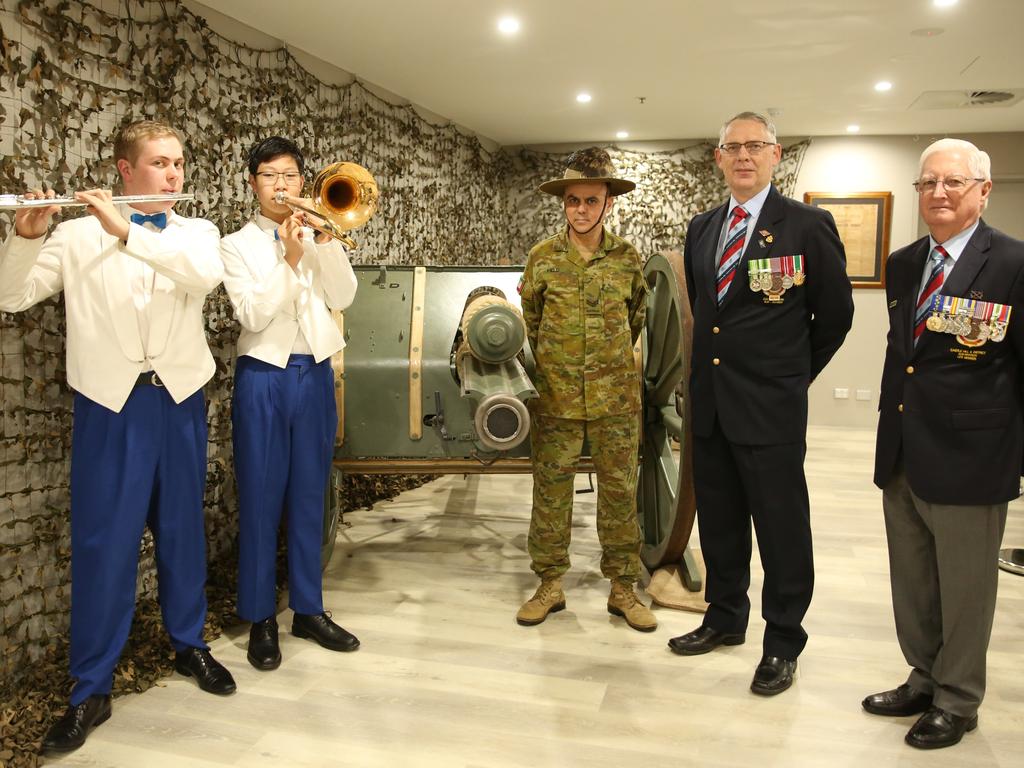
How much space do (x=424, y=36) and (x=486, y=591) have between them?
3047 millimetres

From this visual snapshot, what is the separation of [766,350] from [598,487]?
0.94m

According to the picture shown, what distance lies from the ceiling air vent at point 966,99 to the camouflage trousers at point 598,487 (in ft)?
14.4

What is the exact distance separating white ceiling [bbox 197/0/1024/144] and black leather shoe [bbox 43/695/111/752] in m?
3.12

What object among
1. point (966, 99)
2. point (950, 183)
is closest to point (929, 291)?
point (950, 183)

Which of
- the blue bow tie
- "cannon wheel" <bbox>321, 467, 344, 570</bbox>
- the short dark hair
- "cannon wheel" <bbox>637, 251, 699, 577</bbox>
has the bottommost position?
"cannon wheel" <bbox>321, 467, 344, 570</bbox>

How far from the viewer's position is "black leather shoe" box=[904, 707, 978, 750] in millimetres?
2252

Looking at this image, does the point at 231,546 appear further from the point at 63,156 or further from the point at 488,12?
the point at 488,12

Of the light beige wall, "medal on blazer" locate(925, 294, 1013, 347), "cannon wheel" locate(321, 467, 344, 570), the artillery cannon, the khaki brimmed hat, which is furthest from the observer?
the light beige wall

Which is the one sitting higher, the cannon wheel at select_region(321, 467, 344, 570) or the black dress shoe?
the cannon wheel at select_region(321, 467, 344, 570)

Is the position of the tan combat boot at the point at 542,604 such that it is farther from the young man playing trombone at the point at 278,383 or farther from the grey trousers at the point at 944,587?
the grey trousers at the point at 944,587

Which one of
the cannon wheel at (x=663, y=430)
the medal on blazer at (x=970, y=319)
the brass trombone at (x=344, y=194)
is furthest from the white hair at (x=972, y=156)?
the brass trombone at (x=344, y=194)

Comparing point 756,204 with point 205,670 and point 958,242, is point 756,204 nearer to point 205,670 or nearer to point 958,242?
point 958,242

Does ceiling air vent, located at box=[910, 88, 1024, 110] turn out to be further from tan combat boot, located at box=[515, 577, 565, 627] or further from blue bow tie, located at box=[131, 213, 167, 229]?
blue bow tie, located at box=[131, 213, 167, 229]

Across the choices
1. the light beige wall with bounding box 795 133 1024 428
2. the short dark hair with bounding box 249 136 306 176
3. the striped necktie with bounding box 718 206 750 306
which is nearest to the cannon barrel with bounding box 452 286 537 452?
the striped necktie with bounding box 718 206 750 306
